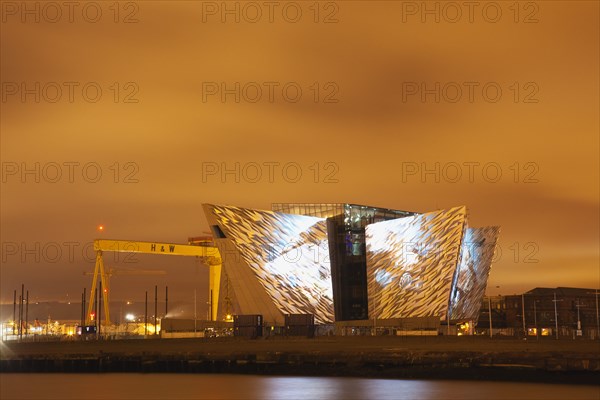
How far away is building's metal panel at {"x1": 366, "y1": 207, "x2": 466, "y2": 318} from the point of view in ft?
234

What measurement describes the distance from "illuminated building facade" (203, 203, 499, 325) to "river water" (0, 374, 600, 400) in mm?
15658

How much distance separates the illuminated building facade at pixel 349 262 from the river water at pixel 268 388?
51.4ft

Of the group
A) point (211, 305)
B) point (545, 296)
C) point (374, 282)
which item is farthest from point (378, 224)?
point (545, 296)

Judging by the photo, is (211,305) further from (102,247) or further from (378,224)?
(378,224)

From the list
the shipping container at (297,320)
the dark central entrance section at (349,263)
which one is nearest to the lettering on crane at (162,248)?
the dark central entrance section at (349,263)

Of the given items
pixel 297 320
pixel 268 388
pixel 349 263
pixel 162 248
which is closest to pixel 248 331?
pixel 297 320

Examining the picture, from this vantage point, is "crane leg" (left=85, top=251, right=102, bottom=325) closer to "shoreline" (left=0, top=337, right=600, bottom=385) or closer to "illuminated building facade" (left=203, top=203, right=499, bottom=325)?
"shoreline" (left=0, top=337, right=600, bottom=385)

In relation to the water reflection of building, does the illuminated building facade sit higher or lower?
higher

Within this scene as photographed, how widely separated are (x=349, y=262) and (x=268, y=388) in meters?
35.0

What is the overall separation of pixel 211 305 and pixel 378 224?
25809 mm

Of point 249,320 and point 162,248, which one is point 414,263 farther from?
point 162,248

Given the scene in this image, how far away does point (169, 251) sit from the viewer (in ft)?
314

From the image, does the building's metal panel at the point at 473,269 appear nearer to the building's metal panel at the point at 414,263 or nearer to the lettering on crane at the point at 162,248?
the building's metal panel at the point at 414,263

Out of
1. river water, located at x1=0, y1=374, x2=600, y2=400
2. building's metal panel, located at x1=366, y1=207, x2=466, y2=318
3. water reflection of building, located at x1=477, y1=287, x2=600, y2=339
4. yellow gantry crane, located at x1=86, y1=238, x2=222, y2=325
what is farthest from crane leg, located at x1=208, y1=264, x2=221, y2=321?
water reflection of building, located at x1=477, y1=287, x2=600, y2=339
